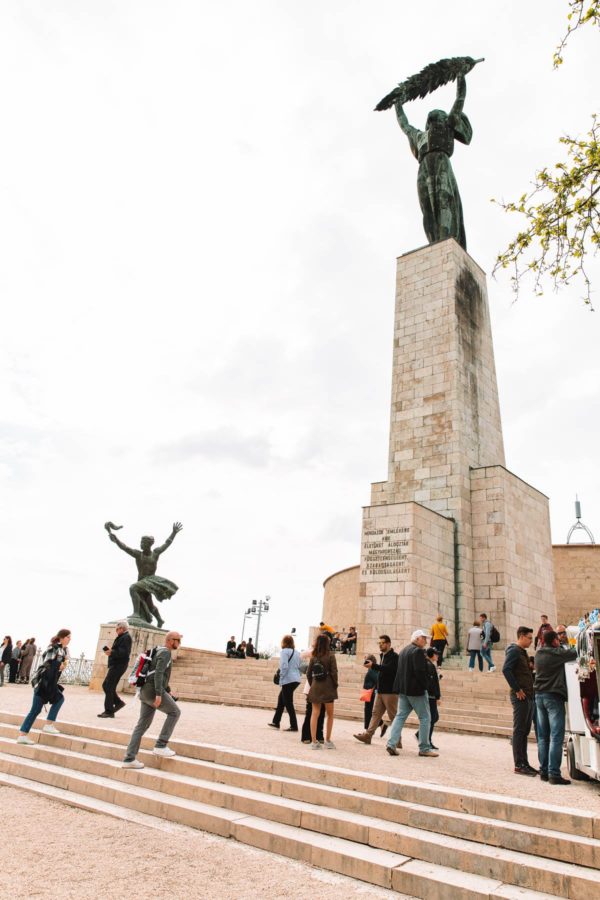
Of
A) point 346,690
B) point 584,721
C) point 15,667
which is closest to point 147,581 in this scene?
point 15,667

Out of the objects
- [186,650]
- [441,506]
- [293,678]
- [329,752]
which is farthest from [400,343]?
[329,752]

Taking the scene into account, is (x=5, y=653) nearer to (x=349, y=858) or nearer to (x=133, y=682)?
(x=133, y=682)

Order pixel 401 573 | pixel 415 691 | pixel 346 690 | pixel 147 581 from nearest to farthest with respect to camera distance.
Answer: pixel 415 691
pixel 346 690
pixel 401 573
pixel 147 581

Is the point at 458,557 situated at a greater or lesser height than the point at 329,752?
greater

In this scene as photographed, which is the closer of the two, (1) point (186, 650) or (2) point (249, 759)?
(2) point (249, 759)

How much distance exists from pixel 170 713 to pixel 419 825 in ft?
9.92

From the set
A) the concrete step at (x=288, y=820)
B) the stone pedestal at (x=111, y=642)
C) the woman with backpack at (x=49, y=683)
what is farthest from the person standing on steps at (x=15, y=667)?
the concrete step at (x=288, y=820)

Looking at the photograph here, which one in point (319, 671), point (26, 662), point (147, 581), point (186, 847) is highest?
point (147, 581)

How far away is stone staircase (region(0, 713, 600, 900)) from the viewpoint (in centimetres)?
385

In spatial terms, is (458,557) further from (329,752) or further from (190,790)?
(190,790)

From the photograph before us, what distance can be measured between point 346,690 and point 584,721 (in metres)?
7.85

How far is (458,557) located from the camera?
17562 millimetres

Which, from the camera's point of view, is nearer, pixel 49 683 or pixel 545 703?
pixel 545 703

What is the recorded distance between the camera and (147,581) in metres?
17.0
